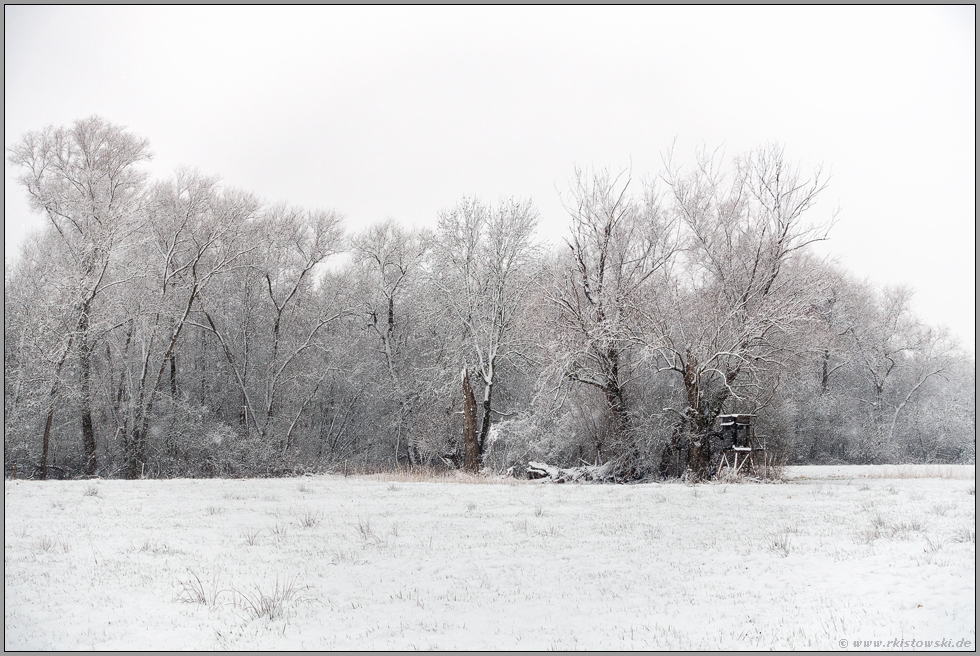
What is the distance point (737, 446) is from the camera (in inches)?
752

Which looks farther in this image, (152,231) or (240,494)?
(152,231)

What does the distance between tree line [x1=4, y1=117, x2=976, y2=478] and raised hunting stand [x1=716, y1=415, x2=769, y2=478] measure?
0.59 m

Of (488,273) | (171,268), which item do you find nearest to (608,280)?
(488,273)

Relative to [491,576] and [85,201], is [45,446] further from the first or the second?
[491,576]

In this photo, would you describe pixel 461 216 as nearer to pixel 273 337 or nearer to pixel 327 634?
pixel 273 337

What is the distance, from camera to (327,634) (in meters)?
6.15

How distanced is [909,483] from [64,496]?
19.4 meters

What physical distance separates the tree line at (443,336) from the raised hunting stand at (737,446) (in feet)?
1.93

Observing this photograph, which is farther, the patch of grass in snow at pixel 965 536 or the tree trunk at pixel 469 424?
the tree trunk at pixel 469 424

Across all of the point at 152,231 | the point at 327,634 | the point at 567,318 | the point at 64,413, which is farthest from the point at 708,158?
the point at 64,413

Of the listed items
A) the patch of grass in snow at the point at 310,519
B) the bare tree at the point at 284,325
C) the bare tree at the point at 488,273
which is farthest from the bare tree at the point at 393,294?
the patch of grass in snow at the point at 310,519

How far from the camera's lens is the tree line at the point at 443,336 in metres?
21.1

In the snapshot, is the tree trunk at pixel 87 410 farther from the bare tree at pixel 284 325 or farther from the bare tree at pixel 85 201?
the bare tree at pixel 284 325

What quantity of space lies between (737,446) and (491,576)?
13.6 meters
